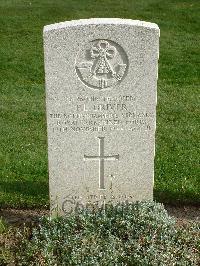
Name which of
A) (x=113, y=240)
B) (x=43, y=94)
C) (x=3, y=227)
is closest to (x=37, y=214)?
(x=3, y=227)

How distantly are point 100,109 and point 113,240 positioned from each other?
51.3 inches

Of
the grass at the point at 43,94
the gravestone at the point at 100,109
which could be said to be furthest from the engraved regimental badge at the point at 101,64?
the grass at the point at 43,94

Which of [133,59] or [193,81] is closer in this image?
[133,59]

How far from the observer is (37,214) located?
263 inches

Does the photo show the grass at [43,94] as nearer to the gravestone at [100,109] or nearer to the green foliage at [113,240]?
the gravestone at [100,109]

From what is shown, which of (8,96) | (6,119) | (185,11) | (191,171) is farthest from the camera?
(185,11)

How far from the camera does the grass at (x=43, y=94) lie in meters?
7.32

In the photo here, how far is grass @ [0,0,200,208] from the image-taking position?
7320 mm

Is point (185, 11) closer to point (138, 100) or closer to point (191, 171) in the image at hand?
point (191, 171)

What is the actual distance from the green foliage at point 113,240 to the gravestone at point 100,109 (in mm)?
309

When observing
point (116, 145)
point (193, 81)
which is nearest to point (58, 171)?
point (116, 145)

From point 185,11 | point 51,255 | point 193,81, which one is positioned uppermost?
point 185,11

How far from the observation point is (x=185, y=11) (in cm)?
1617

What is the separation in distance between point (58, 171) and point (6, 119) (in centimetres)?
347
